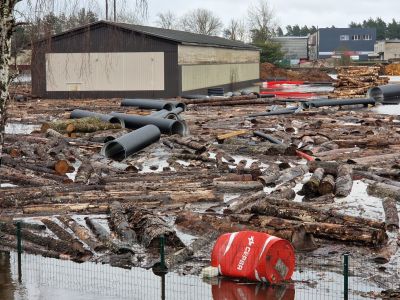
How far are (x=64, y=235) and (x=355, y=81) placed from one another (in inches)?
1642

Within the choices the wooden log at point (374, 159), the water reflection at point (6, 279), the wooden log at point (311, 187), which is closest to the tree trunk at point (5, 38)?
the water reflection at point (6, 279)

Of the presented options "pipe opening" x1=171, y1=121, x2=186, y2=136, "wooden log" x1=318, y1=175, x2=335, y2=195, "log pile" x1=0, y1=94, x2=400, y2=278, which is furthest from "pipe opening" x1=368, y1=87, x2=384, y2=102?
"wooden log" x1=318, y1=175, x2=335, y2=195

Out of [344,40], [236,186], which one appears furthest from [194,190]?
[344,40]

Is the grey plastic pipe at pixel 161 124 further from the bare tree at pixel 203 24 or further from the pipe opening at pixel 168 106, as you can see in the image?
the bare tree at pixel 203 24

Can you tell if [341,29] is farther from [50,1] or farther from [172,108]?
[50,1]

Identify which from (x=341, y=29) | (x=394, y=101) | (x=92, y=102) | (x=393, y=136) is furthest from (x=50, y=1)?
(x=341, y=29)

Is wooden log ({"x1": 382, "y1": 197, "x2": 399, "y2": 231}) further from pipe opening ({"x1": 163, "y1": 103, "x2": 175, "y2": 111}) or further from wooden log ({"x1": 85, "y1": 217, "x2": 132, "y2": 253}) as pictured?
pipe opening ({"x1": 163, "y1": 103, "x2": 175, "y2": 111})

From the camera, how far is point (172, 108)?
1601 inches

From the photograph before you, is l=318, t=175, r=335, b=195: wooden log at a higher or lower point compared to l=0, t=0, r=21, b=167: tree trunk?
lower

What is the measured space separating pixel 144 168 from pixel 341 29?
13366 centimetres

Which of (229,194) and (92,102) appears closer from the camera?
(229,194)

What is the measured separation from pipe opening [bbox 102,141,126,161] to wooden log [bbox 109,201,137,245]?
8432mm

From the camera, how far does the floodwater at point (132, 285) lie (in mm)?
10719

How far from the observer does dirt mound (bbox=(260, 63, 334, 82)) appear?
8731 cm
